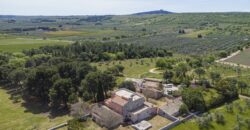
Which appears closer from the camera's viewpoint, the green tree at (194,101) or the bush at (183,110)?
the bush at (183,110)

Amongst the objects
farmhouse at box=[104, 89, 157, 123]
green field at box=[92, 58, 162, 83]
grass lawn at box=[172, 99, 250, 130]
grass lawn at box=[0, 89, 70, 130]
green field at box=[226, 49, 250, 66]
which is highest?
farmhouse at box=[104, 89, 157, 123]

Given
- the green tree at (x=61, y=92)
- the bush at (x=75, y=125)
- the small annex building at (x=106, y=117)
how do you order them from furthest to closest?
1. the green tree at (x=61, y=92)
2. the small annex building at (x=106, y=117)
3. the bush at (x=75, y=125)

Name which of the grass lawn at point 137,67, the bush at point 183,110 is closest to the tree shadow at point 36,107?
the bush at point 183,110

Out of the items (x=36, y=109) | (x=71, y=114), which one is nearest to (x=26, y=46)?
(x=36, y=109)

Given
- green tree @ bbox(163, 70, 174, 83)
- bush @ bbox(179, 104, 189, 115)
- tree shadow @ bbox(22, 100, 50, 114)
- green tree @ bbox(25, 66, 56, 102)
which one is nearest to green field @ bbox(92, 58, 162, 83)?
green tree @ bbox(163, 70, 174, 83)

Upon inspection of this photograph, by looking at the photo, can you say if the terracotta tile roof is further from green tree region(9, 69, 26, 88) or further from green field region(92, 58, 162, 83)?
green tree region(9, 69, 26, 88)

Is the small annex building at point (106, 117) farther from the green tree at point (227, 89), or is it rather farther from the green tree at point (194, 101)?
the green tree at point (227, 89)

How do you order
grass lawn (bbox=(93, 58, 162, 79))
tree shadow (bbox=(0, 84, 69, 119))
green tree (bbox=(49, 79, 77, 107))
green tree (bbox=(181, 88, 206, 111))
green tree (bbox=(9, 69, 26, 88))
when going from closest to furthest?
Answer: green tree (bbox=(181, 88, 206, 111)) → tree shadow (bbox=(0, 84, 69, 119)) → green tree (bbox=(49, 79, 77, 107)) → green tree (bbox=(9, 69, 26, 88)) → grass lawn (bbox=(93, 58, 162, 79))
